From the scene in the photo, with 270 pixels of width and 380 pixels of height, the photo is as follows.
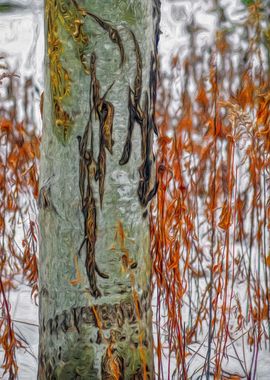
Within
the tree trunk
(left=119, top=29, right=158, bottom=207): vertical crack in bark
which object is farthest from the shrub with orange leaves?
(left=119, top=29, right=158, bottom=207): vertical crack in bark

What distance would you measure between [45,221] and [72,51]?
42 centimetres

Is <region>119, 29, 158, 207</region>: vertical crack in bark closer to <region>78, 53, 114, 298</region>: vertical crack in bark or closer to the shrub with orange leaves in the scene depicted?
<region>78, 53, 114, 298</region>: vertical crack in bark

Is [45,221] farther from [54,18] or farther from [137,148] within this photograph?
[54,18]

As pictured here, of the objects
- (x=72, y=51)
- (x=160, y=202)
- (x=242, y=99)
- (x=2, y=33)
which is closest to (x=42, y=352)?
(x=160, y=202)

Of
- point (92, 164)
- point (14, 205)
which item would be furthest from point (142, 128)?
point (14, 205)

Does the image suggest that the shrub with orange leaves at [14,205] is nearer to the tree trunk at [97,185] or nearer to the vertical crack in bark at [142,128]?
the tree trunk at [97,185]

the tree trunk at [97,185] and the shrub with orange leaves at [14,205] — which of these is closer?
the tree trunk at [97,185]

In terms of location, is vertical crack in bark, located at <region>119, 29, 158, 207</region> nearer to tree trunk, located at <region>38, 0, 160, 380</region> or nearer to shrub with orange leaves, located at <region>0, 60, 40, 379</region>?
tree trunk, located at <region>38, 0, 160, 380</region>

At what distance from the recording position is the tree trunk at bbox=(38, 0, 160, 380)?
5.21 feet

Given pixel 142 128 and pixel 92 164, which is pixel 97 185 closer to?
pixel 92 164

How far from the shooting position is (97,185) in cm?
162

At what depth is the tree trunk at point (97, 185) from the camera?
1.59m

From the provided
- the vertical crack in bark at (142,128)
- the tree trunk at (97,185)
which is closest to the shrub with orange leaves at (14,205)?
the tree trunk at (97,185)

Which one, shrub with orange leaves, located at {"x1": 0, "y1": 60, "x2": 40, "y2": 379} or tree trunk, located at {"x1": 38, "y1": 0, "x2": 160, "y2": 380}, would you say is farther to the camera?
shrub with orange leaves, located at {"x1": 0, "y1": 60, "x2": 40, "y2": 379}
